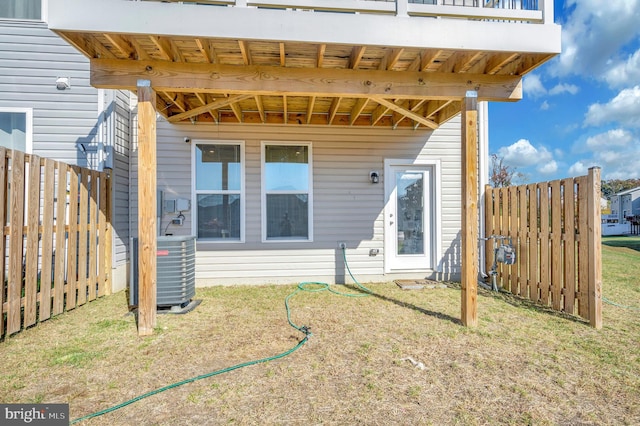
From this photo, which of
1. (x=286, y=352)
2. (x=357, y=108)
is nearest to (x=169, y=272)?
(x=286, y=352)

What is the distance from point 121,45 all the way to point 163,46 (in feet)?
1.22

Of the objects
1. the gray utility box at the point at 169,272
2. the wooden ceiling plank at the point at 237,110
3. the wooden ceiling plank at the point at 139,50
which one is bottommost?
the gray utility box at the point at 169,272

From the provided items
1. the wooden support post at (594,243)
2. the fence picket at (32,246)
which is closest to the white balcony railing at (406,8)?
the wooden support post at (594,243)

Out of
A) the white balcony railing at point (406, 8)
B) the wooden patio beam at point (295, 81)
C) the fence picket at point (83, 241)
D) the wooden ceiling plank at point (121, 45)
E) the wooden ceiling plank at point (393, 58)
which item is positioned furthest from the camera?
the fence picket at point (83, 241)

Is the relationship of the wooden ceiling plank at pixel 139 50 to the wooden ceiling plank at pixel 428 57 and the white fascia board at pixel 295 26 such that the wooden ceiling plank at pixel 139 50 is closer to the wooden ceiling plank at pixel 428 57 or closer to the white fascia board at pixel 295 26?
the white fascia board at pixel 295 26

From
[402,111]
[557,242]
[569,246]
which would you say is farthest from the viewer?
[402,111]

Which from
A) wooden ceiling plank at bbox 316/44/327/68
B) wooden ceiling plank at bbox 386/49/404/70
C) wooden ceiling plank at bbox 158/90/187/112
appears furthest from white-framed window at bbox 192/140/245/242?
wooden ceiling plank at bbox 386/49/404/70

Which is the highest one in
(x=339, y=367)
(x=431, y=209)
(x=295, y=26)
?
(x=295, y=26)

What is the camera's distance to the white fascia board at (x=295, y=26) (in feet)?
8.27

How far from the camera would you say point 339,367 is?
2.38m

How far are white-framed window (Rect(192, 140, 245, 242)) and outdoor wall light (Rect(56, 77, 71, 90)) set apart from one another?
196cm

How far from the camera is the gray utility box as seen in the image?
11.8 ft

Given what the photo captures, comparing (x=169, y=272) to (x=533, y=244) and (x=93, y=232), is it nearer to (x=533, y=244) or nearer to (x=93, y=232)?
(x=93, y=232)

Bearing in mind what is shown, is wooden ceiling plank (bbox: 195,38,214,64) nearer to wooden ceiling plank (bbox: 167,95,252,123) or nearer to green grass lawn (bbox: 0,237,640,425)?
wooden ceiling plank (bbox: 167,95,252,123)
